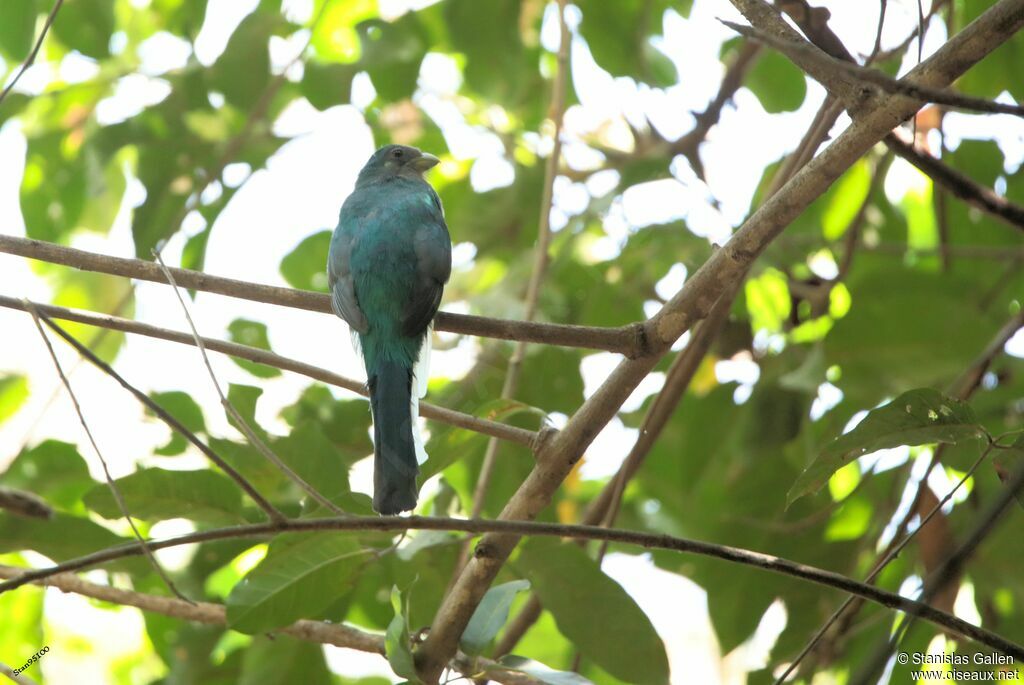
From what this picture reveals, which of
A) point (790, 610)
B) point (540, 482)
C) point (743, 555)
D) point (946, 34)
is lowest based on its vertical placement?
point (743, 555)

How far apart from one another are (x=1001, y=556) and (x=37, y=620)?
350 centimetres

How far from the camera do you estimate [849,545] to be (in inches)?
156

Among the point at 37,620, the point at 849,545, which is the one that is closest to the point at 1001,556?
the point at 849,545

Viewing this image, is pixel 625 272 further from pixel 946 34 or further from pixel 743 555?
pixel 743 555

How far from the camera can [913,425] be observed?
98.7 inches

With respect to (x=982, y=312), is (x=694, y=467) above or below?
below

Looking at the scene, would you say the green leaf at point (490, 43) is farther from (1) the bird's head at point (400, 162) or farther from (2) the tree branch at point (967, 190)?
(2) the tree branch at point (967, 190)

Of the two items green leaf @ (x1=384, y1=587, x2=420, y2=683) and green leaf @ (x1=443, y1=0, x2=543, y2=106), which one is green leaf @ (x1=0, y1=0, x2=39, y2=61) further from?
green leaf @ (x1=384, y1=587, x2=420, y2=683)

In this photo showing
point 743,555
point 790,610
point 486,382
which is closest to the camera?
point 743,555

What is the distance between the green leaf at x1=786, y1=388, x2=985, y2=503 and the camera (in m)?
2.49

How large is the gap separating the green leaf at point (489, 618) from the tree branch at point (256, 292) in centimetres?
64

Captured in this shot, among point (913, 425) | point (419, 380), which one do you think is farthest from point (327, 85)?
point (913, 425)

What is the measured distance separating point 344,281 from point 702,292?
65.7 inches

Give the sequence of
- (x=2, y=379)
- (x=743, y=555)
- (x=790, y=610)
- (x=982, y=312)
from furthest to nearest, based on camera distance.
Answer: (x=2, y=379) < (x=982, y=312) < (x=790, y=610) < (x=743, y=555)
